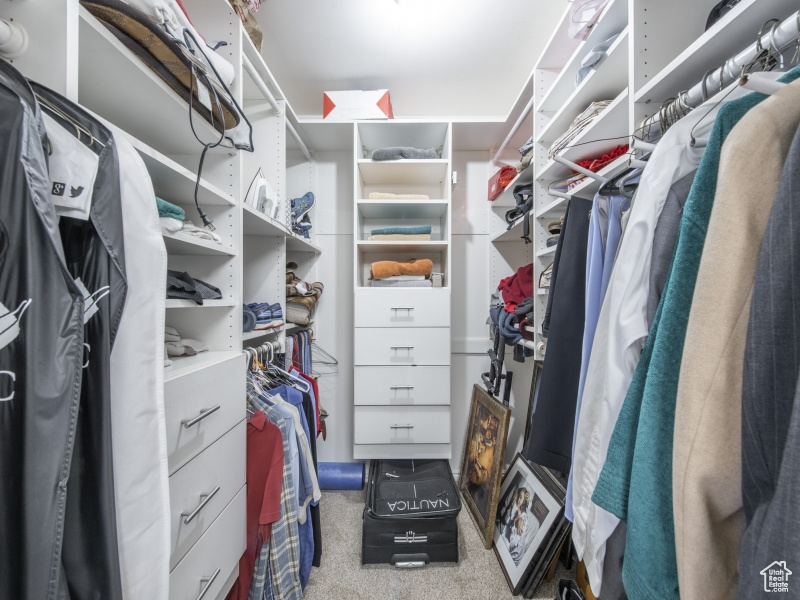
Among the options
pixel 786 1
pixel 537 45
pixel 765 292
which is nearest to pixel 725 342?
pixel 765 292

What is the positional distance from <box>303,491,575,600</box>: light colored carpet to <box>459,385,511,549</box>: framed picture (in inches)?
4.3

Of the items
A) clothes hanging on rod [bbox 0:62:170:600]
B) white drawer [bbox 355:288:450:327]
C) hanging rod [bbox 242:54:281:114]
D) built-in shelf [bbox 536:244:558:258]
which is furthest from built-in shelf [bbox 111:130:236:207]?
built-in shelf [bbox 536:244:558:258]

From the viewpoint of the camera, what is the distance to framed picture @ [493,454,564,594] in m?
1.19

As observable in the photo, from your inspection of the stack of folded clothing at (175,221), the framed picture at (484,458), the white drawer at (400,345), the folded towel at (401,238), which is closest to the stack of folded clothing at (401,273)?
the folded towel at (401,238)

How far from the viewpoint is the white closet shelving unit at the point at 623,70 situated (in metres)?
0.59

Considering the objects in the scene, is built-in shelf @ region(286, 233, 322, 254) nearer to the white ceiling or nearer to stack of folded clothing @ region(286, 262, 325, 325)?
stack of folded clothing @ region(286, 262, 325, 325)

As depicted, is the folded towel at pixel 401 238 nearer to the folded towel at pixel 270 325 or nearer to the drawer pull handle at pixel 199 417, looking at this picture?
the folded towel at pixel 270 325

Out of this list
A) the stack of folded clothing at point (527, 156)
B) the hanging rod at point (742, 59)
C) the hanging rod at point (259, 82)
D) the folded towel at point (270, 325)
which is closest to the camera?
the hanging rod at point (742, 59)

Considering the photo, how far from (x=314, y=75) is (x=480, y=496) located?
233 cm

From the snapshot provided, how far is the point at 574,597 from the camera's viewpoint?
3.50ft

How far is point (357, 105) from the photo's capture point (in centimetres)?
163

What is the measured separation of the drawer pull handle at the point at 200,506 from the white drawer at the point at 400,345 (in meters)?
0.88

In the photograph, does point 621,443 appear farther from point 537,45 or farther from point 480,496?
point 537,45

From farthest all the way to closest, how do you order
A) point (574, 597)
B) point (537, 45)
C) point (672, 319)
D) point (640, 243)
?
point (537, 45) < point (574, 597) < point (640, 243) < point (672, 319)
